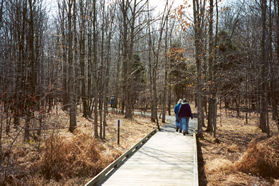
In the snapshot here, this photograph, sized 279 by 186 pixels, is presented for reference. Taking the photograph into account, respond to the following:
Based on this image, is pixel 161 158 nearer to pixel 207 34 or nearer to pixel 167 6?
pixel 207 34

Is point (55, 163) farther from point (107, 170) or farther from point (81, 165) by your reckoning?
point (107, 170)

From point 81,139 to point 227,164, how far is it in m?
5.38

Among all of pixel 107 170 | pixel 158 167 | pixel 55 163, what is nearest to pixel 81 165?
pixel 55 163

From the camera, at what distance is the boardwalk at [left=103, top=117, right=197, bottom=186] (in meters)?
5.59

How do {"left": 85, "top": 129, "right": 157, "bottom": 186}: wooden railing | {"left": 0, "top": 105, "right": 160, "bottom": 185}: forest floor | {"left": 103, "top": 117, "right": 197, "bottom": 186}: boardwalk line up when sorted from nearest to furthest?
1. {"left": 85, "top": 129, "right": 157, "bottom": 186}: wooden railing
2. {"left": 103, "top": 117, "right": 197, "bottom": 186}: boardwalk
3. {"left": 0, "top": 105, "right": 160, "bottom": 185}: forest floor

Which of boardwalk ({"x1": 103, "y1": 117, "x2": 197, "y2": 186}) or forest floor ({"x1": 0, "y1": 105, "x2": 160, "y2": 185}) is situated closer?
boardwalk ({"x1": 103, "y1": 117, "x2": 197, "y2": 186})

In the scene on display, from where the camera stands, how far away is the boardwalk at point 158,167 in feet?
18.4

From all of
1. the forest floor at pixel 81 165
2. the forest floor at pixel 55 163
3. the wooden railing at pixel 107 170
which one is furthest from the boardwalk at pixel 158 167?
the forest floor at pixel 55 163

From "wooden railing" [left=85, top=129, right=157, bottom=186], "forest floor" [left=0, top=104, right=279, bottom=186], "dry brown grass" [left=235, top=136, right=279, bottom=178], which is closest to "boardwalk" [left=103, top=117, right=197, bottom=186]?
"wooden railing" [left=85, top=129, right=157, bottom=186]

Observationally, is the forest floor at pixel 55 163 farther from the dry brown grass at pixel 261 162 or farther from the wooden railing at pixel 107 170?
the dry brown grass at pixel 261 162

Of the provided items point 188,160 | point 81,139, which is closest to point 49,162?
point 81,139

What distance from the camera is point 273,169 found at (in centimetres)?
723

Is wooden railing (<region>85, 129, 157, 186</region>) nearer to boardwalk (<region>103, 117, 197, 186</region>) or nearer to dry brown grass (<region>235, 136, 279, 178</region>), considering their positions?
boardwalk (<region>103, 117, 197, 186</region>)

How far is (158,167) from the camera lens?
6734 millimetres
